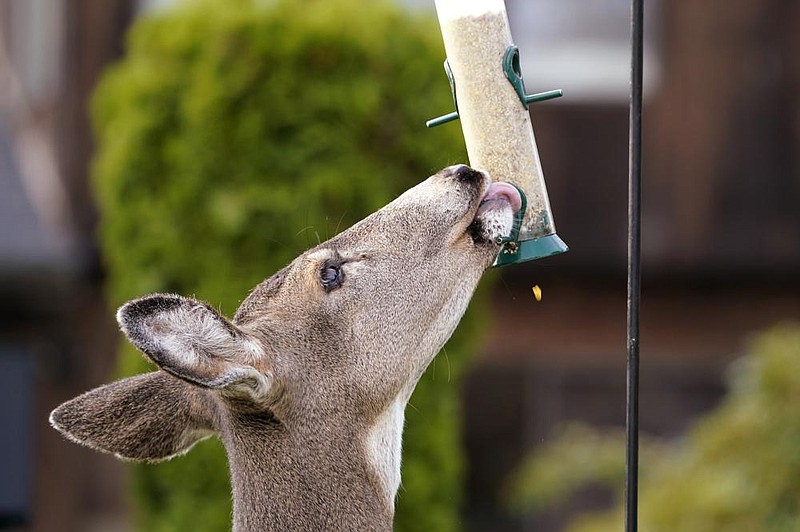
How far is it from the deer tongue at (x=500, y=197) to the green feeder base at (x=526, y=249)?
0.10 metres

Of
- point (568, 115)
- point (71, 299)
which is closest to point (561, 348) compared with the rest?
point (568, 115)

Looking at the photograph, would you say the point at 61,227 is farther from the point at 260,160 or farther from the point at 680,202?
the point at 680,202

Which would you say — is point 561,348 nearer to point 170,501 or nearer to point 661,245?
point 661,245

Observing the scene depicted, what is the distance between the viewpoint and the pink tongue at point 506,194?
369cm

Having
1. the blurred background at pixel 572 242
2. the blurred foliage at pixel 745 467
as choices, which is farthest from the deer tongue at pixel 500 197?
the blurred background at pixel 572 242

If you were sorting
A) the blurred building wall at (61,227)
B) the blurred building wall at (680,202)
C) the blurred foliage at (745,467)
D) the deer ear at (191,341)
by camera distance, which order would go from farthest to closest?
the blurred building wall at (680,202) < the blurred building wall at (61,227) < the blurred foliage at (745,467) < the deer ear at (191,341)

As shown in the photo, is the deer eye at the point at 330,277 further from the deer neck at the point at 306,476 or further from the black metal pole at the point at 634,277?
the black metal pole at the point at 634,277

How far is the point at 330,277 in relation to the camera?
3715mm

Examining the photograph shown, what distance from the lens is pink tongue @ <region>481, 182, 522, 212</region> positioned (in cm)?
369

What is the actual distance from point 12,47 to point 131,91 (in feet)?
13.3

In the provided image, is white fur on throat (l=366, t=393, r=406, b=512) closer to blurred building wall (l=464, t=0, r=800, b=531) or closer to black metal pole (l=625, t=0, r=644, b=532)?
black metal pole (l=625, t=0, r=644, b=532)

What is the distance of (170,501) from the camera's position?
22.3ft

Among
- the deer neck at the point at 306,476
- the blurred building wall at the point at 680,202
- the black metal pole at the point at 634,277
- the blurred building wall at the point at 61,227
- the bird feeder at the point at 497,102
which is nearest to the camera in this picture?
the black metal pole at the point at 634,277

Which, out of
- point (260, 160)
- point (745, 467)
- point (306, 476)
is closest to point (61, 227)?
point (260, 160)
